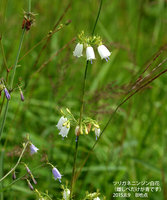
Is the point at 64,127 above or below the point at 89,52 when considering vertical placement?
below

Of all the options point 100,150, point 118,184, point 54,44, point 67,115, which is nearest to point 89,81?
point 54,44

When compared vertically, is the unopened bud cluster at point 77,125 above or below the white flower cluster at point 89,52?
below

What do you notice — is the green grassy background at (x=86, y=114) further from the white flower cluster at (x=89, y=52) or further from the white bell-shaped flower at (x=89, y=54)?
the white bell-shaped flower at (x=89, y=54)

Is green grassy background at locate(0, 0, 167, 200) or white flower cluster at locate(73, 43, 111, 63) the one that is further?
green grassy background at locate(0, 0, 167, 200)

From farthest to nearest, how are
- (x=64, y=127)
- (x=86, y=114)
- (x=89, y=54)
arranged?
(x=86, y=114), (x=64, y=127), (x=89, y=54)

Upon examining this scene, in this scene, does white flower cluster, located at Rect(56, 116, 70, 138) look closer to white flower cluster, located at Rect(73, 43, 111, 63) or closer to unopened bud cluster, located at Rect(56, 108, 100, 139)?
unopened bud cluster, located at Rect(56, 108, 100, 139)

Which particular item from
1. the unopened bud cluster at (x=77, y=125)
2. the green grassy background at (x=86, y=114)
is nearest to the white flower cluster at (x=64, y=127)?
the unopened bud cluster at (x=77, y=125)

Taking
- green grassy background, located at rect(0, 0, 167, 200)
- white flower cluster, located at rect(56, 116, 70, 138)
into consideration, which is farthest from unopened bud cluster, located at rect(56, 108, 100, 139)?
green grassy background, located at rect(0, 0, 167, 200)

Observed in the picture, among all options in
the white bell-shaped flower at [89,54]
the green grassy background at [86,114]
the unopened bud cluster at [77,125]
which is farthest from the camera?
the green grassy background at [86,114]

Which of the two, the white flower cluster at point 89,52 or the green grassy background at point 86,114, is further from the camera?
the green grassy background at point 86,114

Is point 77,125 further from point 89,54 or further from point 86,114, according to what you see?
point 86,114

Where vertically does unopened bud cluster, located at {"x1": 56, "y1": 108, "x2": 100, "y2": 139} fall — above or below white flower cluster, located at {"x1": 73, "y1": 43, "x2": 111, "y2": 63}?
below

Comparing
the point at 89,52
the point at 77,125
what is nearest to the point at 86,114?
the point at 77,125
